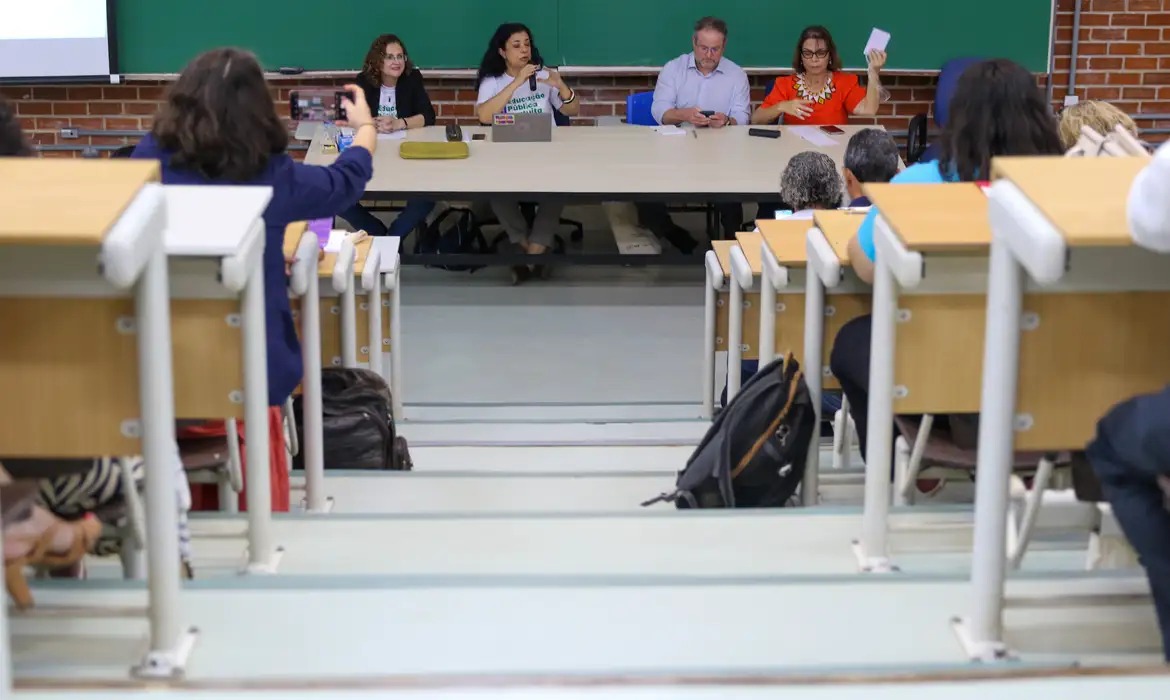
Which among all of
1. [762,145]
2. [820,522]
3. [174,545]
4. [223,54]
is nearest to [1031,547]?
[820,522]

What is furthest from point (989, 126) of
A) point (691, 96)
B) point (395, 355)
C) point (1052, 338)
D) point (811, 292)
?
point (691, 96)

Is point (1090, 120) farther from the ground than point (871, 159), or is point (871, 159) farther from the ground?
point (1090, 120)

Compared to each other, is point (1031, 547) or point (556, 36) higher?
point (556, 36)

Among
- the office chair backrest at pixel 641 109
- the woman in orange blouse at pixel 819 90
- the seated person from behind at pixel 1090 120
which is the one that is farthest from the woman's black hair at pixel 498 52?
the seated person from behind at pixel 1090 120

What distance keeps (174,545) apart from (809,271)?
4.79 ft

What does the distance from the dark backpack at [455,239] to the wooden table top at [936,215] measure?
14.6ft

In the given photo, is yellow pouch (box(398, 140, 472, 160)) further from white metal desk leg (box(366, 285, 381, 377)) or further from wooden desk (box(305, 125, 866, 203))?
white metal desk leg (box(366, 285, 381, 377))

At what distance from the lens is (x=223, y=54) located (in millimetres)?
2867

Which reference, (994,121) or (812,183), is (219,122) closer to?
(994,121)

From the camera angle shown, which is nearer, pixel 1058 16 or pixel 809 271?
pixel 809 271

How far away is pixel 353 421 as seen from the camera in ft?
10.5

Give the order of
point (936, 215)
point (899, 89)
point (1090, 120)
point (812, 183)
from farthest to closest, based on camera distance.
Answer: point (899, 89) → point (812, 183) → point (1090, 120) → point (936, 215)

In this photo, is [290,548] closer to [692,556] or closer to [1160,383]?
[692,556]

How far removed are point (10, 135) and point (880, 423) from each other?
1.78m
